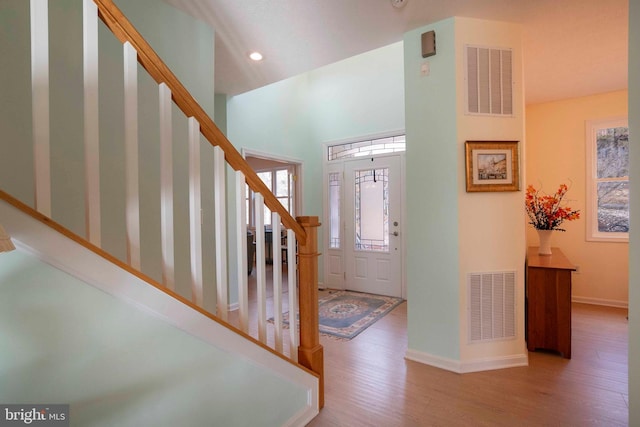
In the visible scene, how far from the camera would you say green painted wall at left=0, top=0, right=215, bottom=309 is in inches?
58.6

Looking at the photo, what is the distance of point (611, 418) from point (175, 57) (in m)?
3.71

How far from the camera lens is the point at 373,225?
453 cm

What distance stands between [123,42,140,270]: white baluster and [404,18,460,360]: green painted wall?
6.66 feet

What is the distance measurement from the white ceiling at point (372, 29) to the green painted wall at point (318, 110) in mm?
928

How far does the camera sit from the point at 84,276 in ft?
3.05

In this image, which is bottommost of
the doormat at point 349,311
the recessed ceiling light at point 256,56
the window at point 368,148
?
the doormat at point 349,311

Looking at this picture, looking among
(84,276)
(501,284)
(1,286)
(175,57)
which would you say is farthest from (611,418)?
(175,57)

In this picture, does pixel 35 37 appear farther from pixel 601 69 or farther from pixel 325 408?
pixel 601 69

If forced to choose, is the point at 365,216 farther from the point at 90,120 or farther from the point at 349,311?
the point at 90,120

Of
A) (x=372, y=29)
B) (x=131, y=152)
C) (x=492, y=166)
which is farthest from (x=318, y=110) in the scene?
(x=131, y=152)

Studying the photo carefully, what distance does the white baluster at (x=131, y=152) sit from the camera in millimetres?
1048

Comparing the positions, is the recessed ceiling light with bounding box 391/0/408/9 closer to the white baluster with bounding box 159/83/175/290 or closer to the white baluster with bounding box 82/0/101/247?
the white baluster with bounding box 159/83/175/290

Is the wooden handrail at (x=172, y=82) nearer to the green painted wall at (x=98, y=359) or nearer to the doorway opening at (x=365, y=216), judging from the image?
the green painted wall at (x=98, y=359)

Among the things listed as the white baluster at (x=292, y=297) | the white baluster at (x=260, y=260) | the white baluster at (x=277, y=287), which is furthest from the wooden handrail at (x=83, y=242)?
the white baluster at (x=292, y=297)
